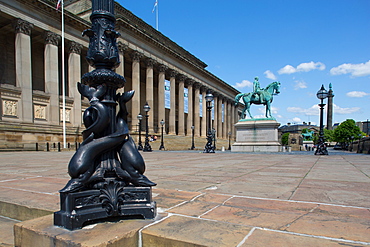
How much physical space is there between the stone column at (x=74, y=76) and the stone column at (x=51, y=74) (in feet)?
7.80

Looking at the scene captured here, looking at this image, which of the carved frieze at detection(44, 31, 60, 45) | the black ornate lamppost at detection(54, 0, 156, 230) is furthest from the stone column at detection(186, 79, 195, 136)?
the black ornate lamppost at detection(54, 0, 156, 230)

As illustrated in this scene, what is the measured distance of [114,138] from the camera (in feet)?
9.05

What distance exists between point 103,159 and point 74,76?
33.2 metres

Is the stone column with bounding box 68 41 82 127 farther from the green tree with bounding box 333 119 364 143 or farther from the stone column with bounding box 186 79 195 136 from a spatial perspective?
the green tree with bounding box 333 119 364 143

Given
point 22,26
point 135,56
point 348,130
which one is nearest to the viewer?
point 22,26

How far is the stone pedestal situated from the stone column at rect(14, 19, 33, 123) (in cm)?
2250

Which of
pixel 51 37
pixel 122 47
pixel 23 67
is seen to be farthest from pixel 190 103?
pixel 23 67

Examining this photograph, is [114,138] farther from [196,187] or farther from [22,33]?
[22,33]

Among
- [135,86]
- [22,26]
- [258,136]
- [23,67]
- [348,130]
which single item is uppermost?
[22,26]

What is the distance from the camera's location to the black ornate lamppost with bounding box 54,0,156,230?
247 cm

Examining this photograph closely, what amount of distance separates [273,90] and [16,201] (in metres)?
23.5

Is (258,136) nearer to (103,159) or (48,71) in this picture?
(103,159)

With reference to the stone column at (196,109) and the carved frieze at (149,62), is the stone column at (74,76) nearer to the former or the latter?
the carved frieze at (149,62)

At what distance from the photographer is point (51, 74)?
1168 inches
